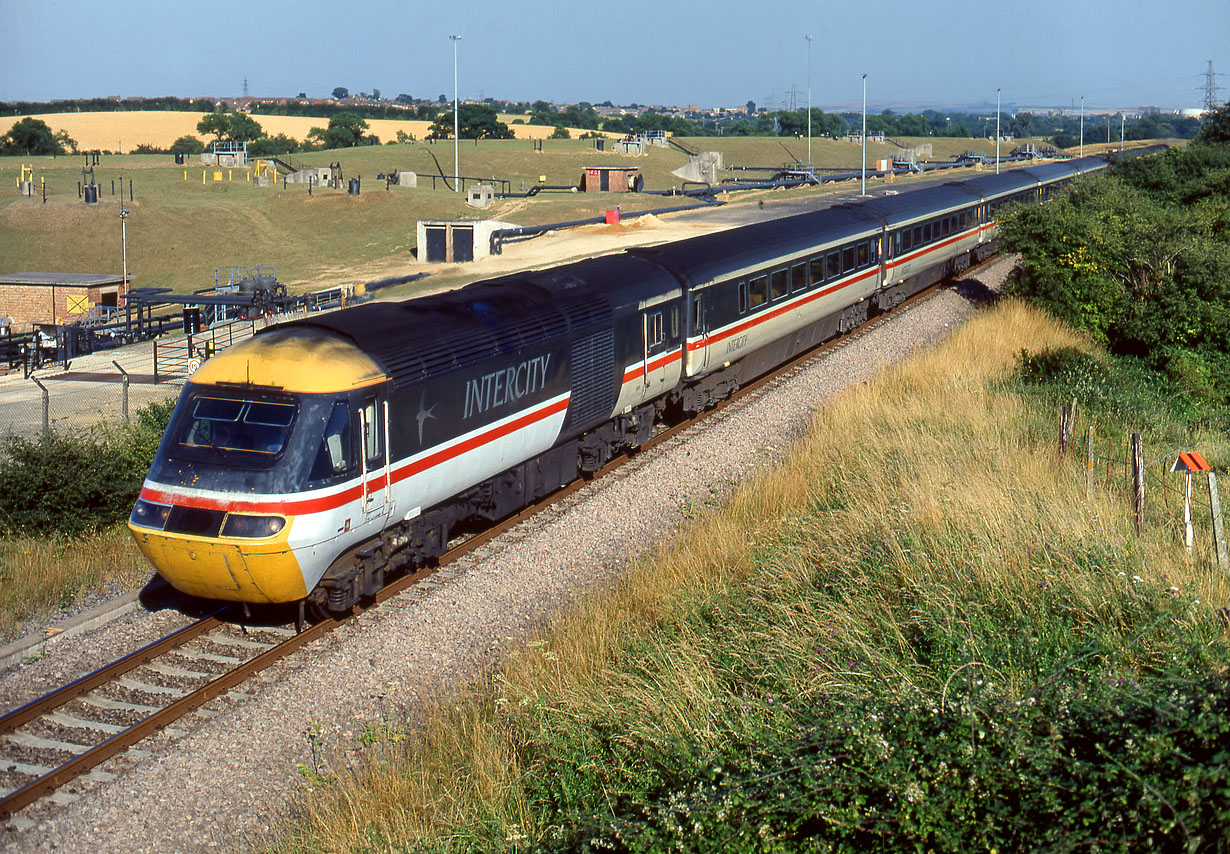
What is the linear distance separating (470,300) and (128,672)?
5820mm

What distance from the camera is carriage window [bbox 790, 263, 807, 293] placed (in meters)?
23.1

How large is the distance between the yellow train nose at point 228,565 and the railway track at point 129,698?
65cm

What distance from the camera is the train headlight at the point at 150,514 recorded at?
35.2 ft

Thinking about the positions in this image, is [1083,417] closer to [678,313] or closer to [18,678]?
[678,313]

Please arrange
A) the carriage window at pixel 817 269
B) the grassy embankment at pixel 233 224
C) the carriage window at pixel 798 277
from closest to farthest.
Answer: the carriage window at pixel 798 277 < the carriage window at pixel 817 269 < the grassy embankment at pixel 233 224

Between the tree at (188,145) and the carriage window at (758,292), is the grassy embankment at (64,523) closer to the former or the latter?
the carriage window at (758,292)

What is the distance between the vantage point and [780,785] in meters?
6.52

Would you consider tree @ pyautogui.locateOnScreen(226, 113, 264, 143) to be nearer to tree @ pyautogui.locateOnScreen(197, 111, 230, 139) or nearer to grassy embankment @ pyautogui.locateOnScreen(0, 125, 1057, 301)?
tree @ pyautogui.locateOnScreen(197, 111, 230, 139)

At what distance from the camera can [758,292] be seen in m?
21.2

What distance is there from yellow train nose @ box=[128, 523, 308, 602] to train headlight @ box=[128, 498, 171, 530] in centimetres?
6

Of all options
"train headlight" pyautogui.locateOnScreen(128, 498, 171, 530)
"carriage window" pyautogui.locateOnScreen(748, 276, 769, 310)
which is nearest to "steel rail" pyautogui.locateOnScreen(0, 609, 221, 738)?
"train headlight" pyautogui.locateOnScreen(128, 498, 171, 530)

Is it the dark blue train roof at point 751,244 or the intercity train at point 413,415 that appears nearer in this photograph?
the intercity train at point 413,415

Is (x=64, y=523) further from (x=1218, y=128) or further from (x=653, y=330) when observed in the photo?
(x=1218, y=128)

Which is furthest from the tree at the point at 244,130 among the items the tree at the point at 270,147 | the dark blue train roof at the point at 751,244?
the dark blue train roof at the point at 751,244
